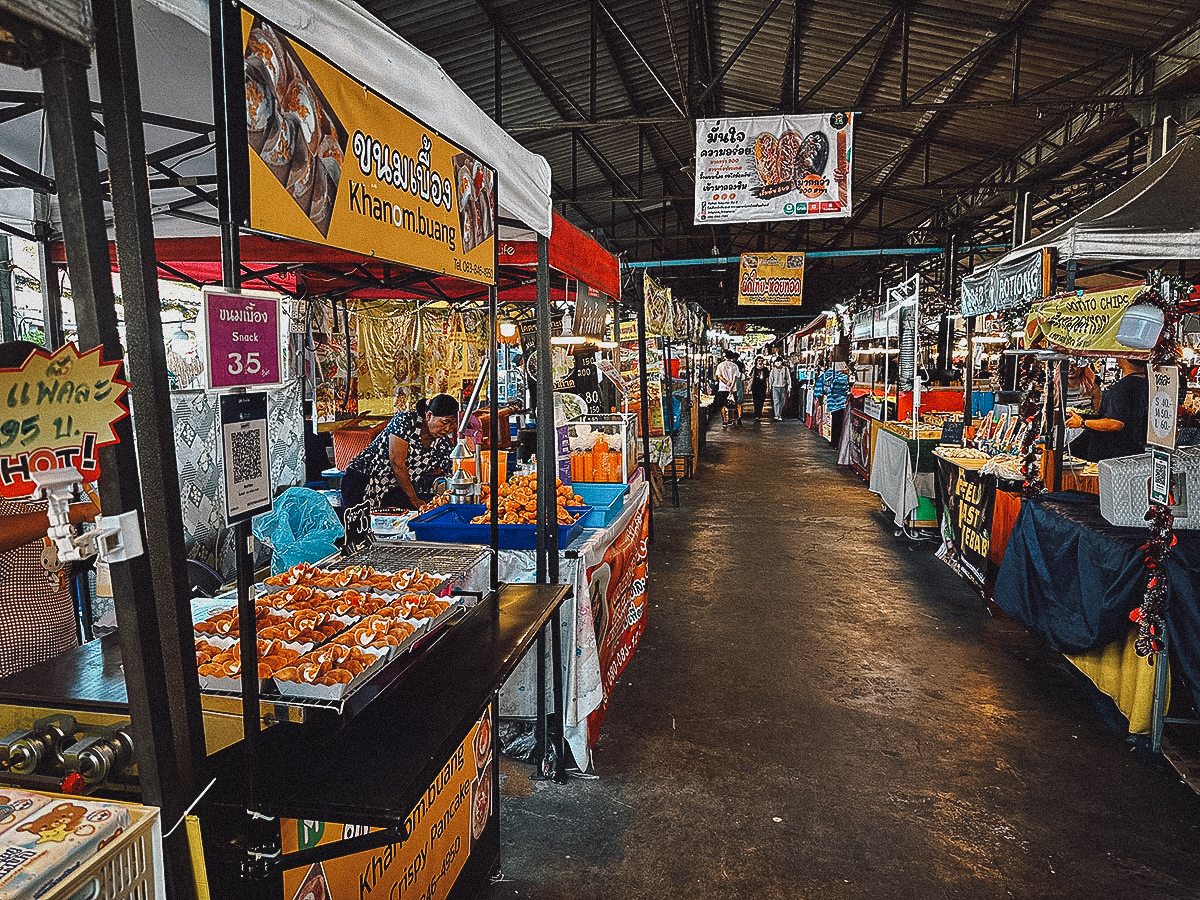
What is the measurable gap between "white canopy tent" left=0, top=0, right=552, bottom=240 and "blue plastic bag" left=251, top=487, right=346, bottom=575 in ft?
6.40

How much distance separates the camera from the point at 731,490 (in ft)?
39.0

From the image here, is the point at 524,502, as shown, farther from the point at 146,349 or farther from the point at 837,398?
the point at 837,398

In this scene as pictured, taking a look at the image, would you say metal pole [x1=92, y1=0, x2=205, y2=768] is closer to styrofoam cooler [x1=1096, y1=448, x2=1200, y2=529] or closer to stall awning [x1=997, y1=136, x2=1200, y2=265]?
styrofoam cooler [x1=1096, y1=448, x2=1200, y2=529]

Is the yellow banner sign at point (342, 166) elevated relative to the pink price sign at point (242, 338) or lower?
elevated

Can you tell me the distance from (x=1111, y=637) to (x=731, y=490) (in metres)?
7.88

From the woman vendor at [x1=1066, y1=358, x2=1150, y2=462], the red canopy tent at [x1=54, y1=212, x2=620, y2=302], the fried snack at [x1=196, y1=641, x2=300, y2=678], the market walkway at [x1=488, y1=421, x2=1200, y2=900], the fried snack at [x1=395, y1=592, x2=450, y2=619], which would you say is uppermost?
the red canopy tent at [x1=54, y1=212, x2=620, y2=302]

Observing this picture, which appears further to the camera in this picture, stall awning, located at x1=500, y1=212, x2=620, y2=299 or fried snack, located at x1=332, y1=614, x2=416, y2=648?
stall awning, located at x1=500, y1=212, x2=620, y2=299

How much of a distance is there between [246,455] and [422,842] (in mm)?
1611

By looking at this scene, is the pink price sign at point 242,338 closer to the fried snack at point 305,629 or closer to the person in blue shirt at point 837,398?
the fried snack at point 305,629

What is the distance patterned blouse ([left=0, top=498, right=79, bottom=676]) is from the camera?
2.59 metres

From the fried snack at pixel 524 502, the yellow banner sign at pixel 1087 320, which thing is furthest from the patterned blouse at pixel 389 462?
the yellow banner sign at pixel 1087 320

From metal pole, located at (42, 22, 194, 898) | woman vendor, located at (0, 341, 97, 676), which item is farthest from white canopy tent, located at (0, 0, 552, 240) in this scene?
woman vendor, located at (0, 341, 97, 676)

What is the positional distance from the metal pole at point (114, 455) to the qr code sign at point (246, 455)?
0.18 metres

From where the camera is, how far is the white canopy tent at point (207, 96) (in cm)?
173
